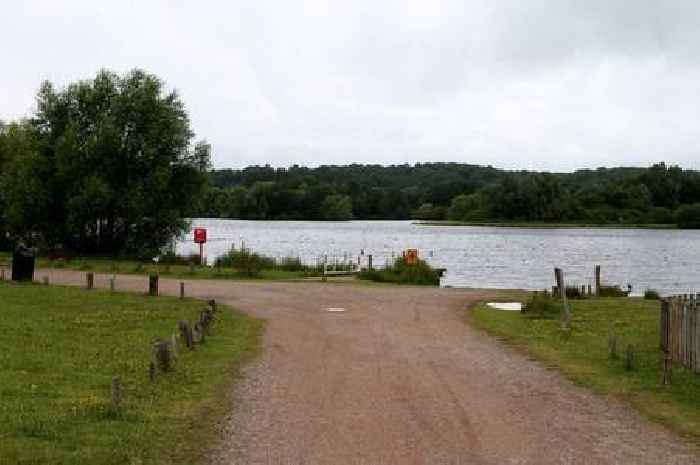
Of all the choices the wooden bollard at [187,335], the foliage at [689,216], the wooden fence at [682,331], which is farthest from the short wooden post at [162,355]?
the foliage at [689,216]

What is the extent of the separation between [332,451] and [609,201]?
154 metres

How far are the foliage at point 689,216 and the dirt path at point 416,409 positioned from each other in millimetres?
144316

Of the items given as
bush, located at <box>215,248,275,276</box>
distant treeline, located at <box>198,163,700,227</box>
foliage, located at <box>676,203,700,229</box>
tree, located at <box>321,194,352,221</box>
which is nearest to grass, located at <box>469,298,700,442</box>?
bush, located at <box>215,248,275,276</box>

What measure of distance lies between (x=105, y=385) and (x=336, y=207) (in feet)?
581

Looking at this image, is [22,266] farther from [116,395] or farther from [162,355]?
[116,395]

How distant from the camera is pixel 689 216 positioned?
153125 millimetres

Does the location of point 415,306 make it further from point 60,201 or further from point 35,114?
point 35,114

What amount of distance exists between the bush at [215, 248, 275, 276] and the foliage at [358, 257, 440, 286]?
4765 mm

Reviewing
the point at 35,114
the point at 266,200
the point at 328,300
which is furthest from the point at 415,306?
the point at 266,200

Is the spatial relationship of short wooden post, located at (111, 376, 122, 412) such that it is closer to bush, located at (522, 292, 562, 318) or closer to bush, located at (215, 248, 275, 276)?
bush, located at (522, 292, 562, 318)

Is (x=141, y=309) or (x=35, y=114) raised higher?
(x=35, y=114)

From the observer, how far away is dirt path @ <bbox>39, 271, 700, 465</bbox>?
9.18 m

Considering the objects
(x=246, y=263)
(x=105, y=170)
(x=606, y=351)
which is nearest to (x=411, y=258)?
(x=246, y=263)

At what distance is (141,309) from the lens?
23.2 meters
